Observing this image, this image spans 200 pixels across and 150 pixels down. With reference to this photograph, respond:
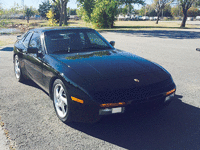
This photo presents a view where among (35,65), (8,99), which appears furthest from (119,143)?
(8,99)

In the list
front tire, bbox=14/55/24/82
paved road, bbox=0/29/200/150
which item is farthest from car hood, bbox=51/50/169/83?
front tire, bbox=14/55/24/82

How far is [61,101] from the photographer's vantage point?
3.38 meters

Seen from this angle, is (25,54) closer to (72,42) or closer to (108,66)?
(72,42)

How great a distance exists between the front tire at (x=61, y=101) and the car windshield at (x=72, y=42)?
33.8 inches

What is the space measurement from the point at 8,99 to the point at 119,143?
2.75m

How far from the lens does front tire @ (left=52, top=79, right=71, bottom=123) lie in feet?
10.3

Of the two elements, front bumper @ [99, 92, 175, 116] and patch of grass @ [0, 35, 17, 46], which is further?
patch of grass @ [0, 35, 17, 46]

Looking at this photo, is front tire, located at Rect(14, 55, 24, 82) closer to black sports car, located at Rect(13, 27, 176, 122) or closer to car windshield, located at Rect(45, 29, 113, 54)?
black sports car, located at Rect(13, 27, 176, 122)

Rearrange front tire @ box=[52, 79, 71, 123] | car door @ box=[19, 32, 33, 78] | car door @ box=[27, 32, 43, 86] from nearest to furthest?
front tire @ box=[52, 79, 71, 123] < car door @ box=[27, 32, 43, 86] < car door @ box=[19, 32, 33, 78]

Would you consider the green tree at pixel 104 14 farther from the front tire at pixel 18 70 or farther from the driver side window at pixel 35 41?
the driver side window at pixel 35 41

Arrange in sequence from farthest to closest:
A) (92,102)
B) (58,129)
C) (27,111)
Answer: (27,111) < (58,129) < (92,102)

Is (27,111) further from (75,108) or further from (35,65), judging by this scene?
(75,108)

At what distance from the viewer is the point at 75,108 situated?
117 inches

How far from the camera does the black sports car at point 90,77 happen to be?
111 inches
